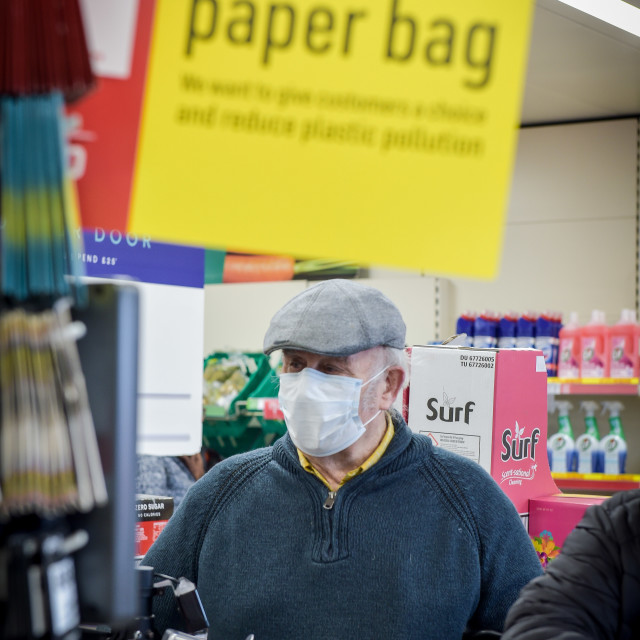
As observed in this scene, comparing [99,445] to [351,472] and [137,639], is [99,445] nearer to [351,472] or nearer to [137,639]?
[137,639]

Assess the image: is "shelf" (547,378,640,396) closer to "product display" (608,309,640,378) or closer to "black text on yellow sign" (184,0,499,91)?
"product display" (608,309,640,378)

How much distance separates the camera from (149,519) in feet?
8.63

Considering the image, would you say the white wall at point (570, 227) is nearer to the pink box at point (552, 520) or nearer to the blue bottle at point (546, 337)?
the blue bottle at point (546, 337)

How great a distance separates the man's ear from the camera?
95.4 inches

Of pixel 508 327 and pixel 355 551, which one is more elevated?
pixel 508 327

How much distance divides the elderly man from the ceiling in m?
3.04

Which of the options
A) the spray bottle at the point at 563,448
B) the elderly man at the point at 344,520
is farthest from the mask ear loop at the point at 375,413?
the spray bottle at the point at 563,448

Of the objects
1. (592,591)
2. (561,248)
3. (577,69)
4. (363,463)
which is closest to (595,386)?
(561,248)

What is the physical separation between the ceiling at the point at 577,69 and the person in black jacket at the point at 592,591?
3460 mm

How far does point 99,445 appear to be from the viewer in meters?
0.73

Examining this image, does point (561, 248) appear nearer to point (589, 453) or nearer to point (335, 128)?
point (589, 453)

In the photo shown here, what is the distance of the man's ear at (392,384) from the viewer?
2.42m

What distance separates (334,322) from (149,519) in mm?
861

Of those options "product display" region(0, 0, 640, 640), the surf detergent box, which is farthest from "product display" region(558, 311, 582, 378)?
the surf detergent box
